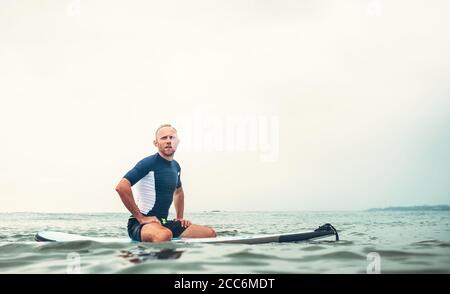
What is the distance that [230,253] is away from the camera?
13.7 feet

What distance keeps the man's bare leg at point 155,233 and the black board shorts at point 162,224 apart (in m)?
0.08

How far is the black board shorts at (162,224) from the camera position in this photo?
15.4 feet

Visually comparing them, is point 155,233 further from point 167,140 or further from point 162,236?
point 167,140

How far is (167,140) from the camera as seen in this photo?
474cm

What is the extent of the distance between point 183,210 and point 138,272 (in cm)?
221

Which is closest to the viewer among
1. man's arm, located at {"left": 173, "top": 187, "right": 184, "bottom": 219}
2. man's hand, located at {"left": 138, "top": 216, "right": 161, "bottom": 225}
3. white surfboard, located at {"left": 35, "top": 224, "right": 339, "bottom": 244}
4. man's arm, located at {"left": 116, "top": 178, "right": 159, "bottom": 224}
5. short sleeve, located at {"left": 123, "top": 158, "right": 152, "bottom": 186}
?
man's arm, located at {"left": 116, "top": 178, "right": 159, "bottom": 224}

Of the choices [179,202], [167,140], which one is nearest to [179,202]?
[179,202]

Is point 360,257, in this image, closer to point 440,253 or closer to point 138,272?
point 440,253

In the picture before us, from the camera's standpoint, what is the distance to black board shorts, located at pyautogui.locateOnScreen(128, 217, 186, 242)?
184 inches

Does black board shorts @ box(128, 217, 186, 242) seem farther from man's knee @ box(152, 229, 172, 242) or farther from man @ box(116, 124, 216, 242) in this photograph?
man's knee @ box(152, 229, 172, 242)

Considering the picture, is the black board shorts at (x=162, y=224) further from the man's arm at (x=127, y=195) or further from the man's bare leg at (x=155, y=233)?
the man's arm at (x=127, y=195)

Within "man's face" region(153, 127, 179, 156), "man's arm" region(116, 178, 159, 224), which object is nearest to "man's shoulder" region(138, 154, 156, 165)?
"man's face" region(153, 127, 179, 156)

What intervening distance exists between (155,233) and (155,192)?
0.50 metres
